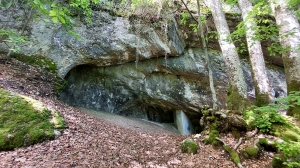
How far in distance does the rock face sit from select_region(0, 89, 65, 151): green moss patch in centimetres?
455

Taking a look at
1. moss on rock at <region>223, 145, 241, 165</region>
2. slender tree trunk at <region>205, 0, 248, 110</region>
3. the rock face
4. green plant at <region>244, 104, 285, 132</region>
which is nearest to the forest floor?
moss on rock at <region>223, 145, 241, 165</region>

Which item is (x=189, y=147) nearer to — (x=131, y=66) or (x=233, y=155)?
(x=233, y=155)

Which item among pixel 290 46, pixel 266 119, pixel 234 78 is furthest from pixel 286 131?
pixel 234 78

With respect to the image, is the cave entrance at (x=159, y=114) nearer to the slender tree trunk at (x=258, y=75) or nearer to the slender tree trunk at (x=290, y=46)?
the slender tree trunk at (x=258, y=75)

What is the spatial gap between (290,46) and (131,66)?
785cm

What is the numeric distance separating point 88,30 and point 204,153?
7.58 m

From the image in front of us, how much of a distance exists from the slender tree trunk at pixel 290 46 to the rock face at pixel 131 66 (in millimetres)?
5315

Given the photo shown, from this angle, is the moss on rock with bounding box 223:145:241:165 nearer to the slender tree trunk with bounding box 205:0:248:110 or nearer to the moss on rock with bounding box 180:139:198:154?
the moss on rock with bounding box 180:139:198:154

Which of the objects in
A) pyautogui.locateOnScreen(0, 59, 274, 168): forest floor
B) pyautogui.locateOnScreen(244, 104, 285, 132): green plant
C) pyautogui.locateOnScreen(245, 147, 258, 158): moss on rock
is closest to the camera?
pyautogui.locateOnScreen(0, 59, 274, 168): forest floor

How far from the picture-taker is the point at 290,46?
3.77 metres

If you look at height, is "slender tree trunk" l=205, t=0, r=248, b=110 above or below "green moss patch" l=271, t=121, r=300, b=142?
above

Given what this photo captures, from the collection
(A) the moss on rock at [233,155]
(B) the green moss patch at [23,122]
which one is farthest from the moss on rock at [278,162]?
(B) the green moss patch at [23,122]

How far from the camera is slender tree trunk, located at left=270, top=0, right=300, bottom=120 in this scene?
3.78m

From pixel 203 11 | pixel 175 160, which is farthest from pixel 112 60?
pixel 175 160
